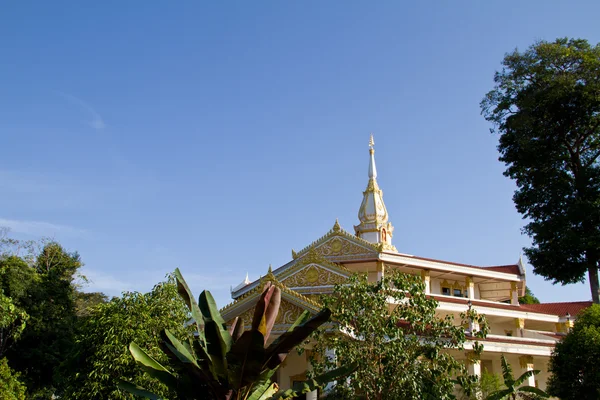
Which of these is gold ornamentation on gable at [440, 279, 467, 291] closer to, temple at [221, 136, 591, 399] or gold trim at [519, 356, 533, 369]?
temple at [221, 136, 591, 399]

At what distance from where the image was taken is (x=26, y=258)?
3753cm

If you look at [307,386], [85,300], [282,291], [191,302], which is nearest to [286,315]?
[282,291]

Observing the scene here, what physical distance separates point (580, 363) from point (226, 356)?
12.8m

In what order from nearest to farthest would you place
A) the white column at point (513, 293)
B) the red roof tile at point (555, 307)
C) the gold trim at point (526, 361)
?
the gold trim at point (526, 361), the red roof tile at point (555, 307), the white column at point (513, 293)

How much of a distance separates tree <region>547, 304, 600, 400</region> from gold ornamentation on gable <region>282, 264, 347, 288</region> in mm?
10545

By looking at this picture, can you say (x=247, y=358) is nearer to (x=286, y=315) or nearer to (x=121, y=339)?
(x=121, y=339)

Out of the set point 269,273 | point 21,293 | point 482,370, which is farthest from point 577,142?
point 21,293

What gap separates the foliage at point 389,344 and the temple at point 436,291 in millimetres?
5875

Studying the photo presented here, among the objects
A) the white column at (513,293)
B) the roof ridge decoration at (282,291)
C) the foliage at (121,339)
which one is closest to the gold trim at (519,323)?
the white column at (513,293)

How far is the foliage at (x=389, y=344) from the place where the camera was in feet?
45.7

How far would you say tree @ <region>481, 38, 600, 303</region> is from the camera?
24.9m

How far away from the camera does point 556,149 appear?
87.7 ft

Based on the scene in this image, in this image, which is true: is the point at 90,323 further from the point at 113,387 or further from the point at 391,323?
the point at 391,323

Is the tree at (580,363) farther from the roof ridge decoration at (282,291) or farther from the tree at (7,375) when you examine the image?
the tree at (7,375)
